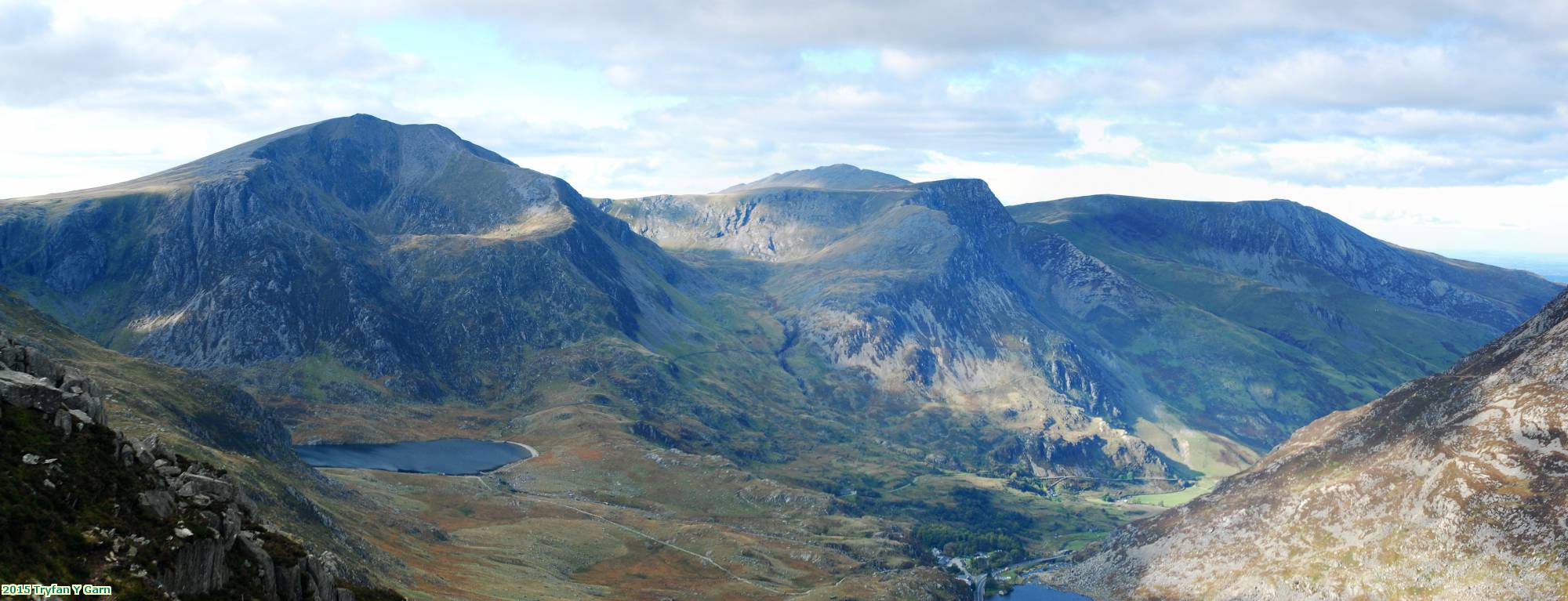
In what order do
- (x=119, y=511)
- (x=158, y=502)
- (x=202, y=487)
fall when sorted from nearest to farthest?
(x=119, y=511), (x=158, y=502), (x=202, y=487)

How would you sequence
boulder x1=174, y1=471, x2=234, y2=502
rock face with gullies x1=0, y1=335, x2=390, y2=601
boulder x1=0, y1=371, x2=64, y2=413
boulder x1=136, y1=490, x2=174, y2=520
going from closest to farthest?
rock face with gullies x1=0, y1=335, x2=390, y2=601, boulder x1=0, y1=371, x2=64, y2=413, boulder x1=136, y1=490, x2=174, y2=520, boulder x1=174, y1=471, x2=234, y2=502

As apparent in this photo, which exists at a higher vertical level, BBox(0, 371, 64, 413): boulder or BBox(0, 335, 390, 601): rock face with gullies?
BBox(0, 371, 64, 413): boulder

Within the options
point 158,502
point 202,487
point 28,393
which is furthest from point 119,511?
point 28,393

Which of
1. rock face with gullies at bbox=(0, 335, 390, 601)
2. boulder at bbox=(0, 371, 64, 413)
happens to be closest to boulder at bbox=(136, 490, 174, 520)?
rock face with gullies at bbox=(0, 335, 390, 601)

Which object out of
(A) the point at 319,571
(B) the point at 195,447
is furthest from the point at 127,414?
(A) the point at 319,571

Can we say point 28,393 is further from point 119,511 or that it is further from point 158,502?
point 158,502

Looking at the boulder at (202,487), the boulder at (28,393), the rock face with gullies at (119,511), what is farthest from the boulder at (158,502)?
the boulder at (28,393)

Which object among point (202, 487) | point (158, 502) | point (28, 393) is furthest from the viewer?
point (202, 487)

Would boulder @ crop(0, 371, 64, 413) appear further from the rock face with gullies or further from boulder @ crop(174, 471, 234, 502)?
boulder @ crop(174, 471, 234, 502)
